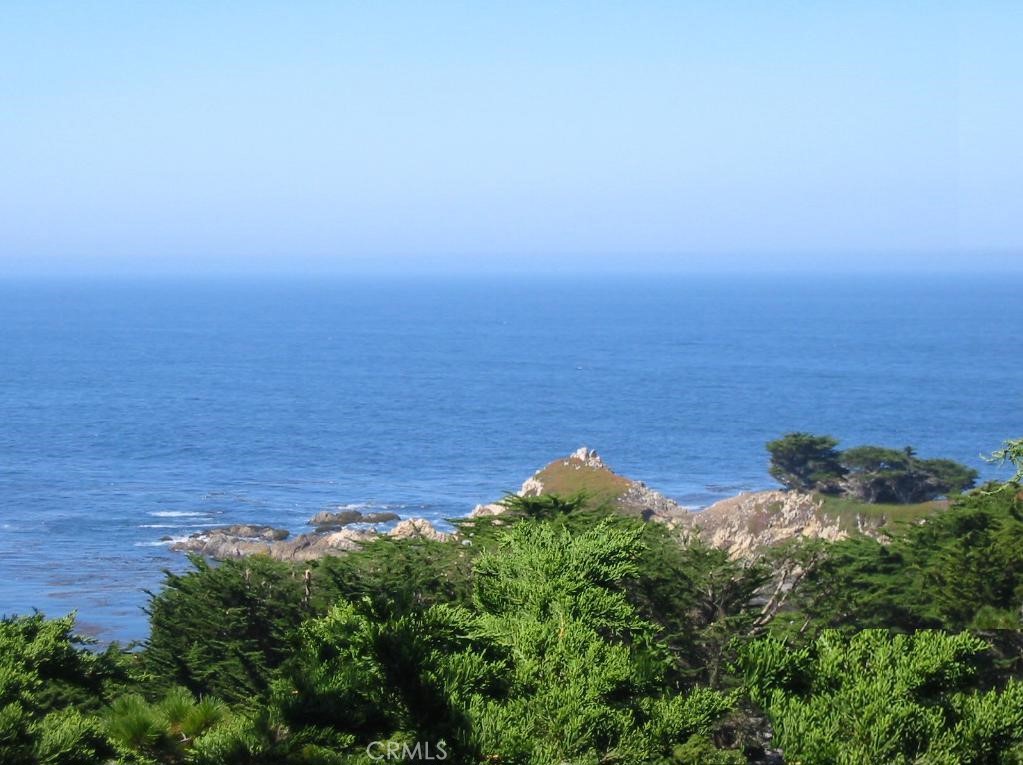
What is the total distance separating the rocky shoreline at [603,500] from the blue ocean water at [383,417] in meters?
2.85

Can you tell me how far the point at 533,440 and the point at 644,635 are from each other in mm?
68582

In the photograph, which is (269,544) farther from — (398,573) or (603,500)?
(398,573)

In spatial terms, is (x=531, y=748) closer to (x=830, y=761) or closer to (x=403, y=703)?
(x=403, y=703)

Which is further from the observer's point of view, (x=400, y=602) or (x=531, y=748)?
(x=400, y=602)

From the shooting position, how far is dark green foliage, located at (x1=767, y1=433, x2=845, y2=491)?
57.2 metres

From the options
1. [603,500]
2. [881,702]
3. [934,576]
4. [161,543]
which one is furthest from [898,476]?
[881,702]

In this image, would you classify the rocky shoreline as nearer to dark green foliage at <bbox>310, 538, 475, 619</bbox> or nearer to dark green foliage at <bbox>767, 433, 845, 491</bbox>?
dark green foliage at <bbox>767, 433, 845, 491</bbox>

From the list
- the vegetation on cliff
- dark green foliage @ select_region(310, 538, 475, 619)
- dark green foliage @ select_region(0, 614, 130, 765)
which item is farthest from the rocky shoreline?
dark green foliage @ select_region(0, 614, 130, 765)

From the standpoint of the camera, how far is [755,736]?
21.8 metres

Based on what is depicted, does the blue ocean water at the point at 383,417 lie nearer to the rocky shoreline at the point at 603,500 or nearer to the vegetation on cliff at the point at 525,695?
the rocky shoreline at the point at 603,500

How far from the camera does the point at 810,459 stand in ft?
189

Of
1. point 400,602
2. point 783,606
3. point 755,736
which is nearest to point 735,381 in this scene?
point 783,606

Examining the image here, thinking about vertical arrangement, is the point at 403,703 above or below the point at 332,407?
above

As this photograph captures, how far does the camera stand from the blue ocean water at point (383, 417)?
5856 centimetres
